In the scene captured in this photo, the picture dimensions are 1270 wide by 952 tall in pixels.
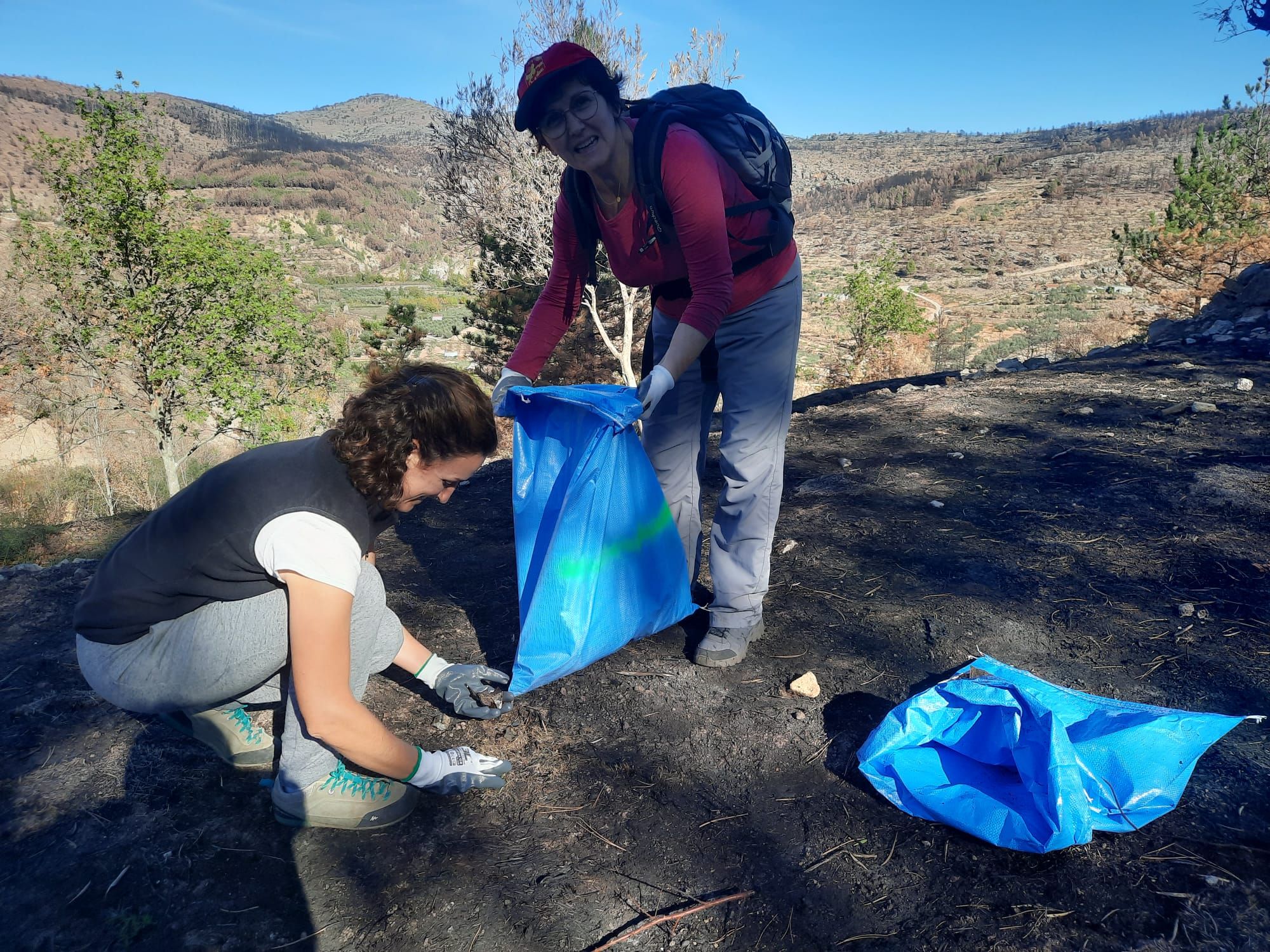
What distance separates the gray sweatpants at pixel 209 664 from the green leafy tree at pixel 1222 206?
12.1 m

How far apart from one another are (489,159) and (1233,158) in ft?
35.6

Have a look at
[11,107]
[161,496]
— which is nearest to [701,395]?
[161,496]

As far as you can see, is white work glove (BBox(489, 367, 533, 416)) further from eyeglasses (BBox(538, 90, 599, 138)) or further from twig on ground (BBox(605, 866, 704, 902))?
twig on ground (BBox(605, 866, 704, 902))

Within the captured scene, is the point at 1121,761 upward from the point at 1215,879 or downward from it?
upward

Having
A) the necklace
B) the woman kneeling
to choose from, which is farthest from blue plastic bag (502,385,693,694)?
the necklace

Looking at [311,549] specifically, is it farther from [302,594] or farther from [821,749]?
[821,749]

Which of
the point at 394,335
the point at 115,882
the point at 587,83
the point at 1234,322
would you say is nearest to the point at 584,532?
the point at 587,83

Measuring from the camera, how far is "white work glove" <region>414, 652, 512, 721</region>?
6.38 feet

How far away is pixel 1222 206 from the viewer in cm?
971

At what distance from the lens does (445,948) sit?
52.0 inches

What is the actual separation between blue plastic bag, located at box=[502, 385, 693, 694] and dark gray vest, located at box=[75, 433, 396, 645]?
1.71 feet

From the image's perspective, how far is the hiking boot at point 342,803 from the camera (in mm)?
1553

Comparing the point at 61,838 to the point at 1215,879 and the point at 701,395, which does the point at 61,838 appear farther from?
the point at 1215,879

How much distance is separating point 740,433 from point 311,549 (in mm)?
1183
